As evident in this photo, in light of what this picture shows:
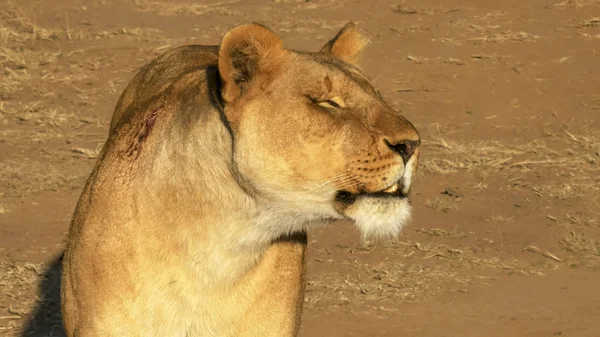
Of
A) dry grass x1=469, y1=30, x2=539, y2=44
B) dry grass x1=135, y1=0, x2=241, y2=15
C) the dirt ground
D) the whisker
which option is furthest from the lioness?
dry grass x1=135, y1=0, x2=241, y2=15

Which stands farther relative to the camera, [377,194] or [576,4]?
[576,4]

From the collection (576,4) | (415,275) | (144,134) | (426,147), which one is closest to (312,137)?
(144,134)

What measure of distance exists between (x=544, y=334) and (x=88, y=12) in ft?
23.3

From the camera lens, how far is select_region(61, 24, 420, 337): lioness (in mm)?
3801

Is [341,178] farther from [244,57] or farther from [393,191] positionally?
[244,57]

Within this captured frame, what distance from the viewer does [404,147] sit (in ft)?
12.3

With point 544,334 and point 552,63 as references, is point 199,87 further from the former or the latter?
point 552,63

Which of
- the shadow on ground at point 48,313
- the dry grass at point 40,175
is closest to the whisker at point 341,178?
the shadow on ground at point 48,313

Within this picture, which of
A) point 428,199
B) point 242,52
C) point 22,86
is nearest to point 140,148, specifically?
point 242,52

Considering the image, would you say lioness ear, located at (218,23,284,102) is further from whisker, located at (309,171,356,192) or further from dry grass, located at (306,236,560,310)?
dry grass, located at (306,236,560,310)

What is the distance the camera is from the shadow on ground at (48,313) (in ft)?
20.5

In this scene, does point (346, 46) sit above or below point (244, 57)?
below

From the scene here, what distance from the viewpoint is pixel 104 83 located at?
10312 mm

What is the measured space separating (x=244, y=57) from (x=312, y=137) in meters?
0.31
